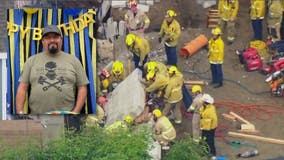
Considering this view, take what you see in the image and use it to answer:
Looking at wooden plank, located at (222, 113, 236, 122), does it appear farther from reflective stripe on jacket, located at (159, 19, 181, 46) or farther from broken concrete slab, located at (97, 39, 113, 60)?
broken concrete slab, located at (97, 39, 113, 60)

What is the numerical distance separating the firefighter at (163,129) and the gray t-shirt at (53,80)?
453 cm

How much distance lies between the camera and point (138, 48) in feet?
91.6

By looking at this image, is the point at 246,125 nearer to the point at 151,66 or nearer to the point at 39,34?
the point at 151,66

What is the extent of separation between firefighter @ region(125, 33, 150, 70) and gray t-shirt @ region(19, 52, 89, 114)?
7.43 m

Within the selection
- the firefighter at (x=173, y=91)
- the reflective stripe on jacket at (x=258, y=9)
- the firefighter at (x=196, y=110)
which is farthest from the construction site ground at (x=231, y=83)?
the reflective stripe on jacket at (x=258, y=9)

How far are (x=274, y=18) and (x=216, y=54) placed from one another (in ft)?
7.93

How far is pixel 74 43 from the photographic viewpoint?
75.7 ft

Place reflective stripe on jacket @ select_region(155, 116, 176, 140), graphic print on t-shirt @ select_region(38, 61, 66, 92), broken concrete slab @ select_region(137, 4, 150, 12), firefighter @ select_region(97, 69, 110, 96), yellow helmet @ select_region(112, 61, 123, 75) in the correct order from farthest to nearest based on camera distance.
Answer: broken concrete slab @ select_region(137, 4, 150, 12), yellow helmet @ select_region(112, 61, 123, 75), firefighter @ select_region(97, 69, 110, 96), reflective stripe on jacket @ select_region(155, 116, 176, 140), graphic print on t-shirt @ select_region(38, 61, 66, 92)

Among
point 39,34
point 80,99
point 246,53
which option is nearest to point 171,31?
point 246,53

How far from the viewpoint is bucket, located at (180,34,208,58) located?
1174 inches

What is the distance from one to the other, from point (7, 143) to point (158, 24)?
12437mm

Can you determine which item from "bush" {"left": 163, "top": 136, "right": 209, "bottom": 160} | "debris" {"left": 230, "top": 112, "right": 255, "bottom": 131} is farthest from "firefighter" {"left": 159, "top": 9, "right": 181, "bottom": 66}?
"bush" {"left": 163, "top": 136, "right": 209, "bottom": 160}

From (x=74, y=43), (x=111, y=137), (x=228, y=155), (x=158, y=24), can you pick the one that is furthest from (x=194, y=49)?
(x=111, y=137)

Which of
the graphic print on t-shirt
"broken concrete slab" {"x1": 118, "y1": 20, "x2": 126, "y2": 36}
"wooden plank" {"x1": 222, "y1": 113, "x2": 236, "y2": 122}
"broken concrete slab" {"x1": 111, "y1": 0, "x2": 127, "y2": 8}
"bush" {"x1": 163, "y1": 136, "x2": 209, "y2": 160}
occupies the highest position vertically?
"broken concrete slab" {"x1": 111, "y1": 0, "x2": 127, "y2": 8}
